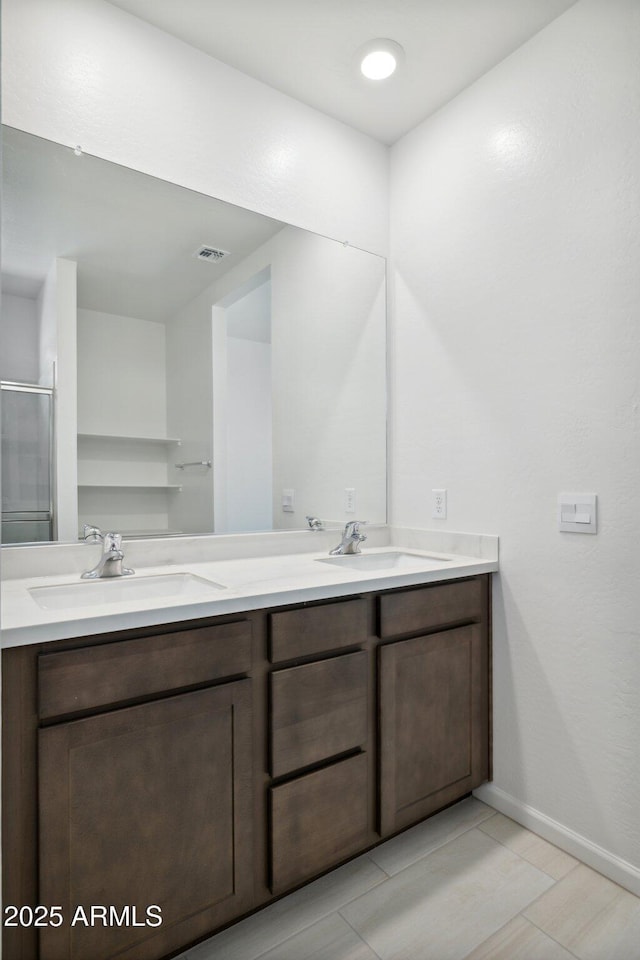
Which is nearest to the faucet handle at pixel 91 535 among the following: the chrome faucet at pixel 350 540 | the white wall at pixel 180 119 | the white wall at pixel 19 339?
the white wall at pixel 19 339

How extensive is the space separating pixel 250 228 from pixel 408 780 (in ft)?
6.24

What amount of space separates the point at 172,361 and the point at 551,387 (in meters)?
1.22

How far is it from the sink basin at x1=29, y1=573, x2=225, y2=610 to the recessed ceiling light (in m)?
1.80

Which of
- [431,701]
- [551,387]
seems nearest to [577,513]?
[551,387]

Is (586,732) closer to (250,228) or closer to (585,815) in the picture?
(585,815)

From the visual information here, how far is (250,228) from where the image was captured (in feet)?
6.33

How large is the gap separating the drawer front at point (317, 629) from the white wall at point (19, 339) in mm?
976

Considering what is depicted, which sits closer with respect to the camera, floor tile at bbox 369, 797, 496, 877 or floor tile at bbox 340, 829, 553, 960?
floor tile at bbox 340, 829, 553, 960

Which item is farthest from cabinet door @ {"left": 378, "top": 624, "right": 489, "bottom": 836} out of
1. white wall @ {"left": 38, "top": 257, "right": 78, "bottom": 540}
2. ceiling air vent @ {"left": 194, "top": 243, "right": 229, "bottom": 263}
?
ceiling air vent @ {"left": 194, "top": 243, "right": 229, "bottom": 263}

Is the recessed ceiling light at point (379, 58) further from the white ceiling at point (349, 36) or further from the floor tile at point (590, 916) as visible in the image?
the floor tile at point (590, 916)

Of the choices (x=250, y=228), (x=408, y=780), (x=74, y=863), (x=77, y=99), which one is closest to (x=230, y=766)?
(x=74, y=863)

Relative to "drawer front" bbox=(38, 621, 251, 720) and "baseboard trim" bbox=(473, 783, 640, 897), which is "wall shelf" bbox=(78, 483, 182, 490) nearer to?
"drawer front" bbox=(38, 621, 251, 720)

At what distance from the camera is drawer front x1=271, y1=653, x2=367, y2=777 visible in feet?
4.35

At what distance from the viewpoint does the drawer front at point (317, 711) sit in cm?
133
